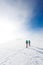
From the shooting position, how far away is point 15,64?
286 cm

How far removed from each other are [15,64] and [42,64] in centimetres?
130

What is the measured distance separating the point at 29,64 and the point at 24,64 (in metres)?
0.24

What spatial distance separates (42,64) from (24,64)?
854 millimetres

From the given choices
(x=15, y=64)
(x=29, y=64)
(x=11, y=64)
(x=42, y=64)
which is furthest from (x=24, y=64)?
(x=42, y=64)

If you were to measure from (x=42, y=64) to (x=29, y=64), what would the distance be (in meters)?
0.61

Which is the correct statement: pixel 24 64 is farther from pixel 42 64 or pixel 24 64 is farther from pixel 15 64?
pixel 42 64

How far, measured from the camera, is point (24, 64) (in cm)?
282

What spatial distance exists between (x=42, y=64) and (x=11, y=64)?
1.50 metres

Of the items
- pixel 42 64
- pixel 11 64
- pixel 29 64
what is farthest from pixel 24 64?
pixel 42 64

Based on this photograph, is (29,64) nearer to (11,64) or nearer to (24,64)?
(24,64)

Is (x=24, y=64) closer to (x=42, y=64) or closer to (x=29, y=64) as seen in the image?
(x=29, y=64)

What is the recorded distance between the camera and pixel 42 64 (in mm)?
2693

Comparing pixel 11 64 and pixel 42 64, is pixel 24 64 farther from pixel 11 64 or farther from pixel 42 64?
pixel 42 64

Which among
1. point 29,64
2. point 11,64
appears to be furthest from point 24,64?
point 11,64
